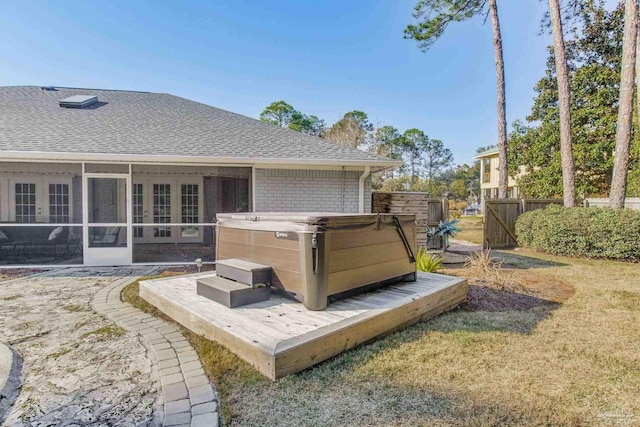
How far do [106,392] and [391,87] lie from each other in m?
25.7

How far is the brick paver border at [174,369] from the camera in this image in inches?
88.3

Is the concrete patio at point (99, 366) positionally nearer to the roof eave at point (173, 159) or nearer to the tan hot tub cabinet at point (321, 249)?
the tan hot tub cabinet at point (321, 249)

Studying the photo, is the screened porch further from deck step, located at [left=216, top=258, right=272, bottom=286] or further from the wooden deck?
the wooden deck

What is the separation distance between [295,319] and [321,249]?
27.7 inches

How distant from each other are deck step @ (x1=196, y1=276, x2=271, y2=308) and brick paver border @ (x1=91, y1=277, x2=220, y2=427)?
0.52 metres

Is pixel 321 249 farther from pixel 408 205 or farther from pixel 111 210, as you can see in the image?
pixel 111 210

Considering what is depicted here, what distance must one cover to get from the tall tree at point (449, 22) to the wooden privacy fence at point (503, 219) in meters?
1.33

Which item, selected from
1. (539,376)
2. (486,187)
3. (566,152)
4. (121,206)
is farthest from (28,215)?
(486,187)

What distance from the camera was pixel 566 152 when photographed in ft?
35.0

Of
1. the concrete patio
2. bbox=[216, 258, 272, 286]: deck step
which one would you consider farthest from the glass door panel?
bbox=[216, 258, 272, 286]: deck step

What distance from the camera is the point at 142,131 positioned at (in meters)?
8.19

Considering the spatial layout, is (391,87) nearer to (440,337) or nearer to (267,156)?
(267,156)

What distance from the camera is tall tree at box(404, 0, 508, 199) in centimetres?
1271

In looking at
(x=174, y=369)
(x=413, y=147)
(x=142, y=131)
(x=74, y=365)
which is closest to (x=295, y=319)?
(x=174, y=369)
